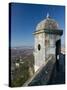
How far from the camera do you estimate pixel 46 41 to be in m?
3.16

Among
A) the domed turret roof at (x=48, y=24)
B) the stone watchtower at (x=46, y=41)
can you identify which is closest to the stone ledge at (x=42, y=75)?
the stone watchtower at (x=46, y=41)

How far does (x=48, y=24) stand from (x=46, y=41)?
0.77 feet

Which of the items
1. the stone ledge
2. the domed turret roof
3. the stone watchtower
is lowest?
the stone ledge

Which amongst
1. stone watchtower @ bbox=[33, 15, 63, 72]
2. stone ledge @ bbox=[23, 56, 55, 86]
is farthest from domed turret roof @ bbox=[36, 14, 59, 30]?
stone ledge @ bbox=[23, 56, 55, 86]

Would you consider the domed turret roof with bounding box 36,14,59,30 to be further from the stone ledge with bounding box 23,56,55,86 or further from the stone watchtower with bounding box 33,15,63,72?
the stone ledge with bounding box 23,56,55,86

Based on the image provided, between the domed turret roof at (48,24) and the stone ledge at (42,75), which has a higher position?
the domed turret roof at (48,24)

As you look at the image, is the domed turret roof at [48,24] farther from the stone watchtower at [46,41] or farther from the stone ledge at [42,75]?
the stone ledge at [42,75]

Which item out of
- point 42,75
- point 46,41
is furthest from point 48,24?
point 42,75

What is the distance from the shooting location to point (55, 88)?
10.4 ft

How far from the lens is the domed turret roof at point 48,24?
3128 mm

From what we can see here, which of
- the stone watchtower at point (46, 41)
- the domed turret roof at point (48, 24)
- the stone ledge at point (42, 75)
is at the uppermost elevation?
the domed turret roof at point (48, 24)

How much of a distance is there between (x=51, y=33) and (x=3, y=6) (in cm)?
74

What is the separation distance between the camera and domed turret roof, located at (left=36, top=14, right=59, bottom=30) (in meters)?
3.13

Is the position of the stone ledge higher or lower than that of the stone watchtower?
lower
